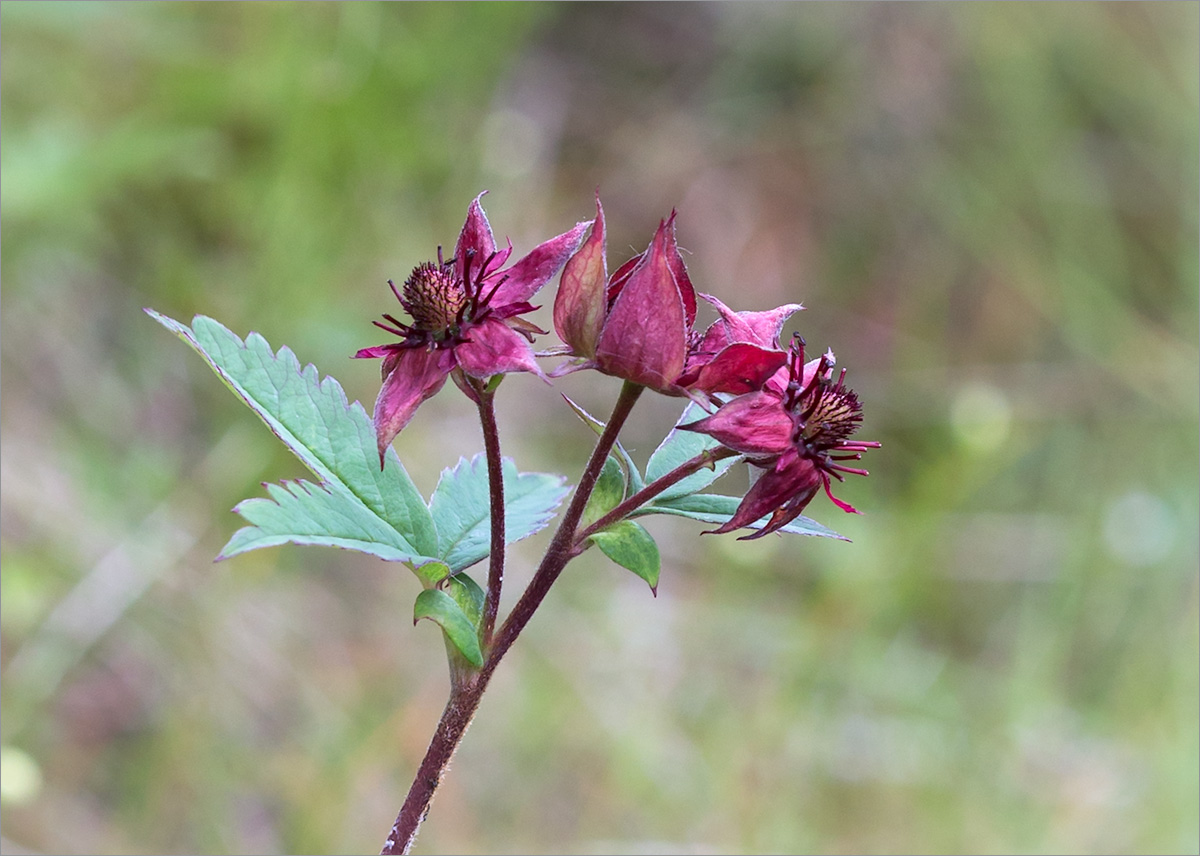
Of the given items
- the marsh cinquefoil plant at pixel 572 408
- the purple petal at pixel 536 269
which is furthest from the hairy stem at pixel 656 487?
the purple petal at pixel 536 269

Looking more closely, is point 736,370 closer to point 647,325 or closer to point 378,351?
point 647,325

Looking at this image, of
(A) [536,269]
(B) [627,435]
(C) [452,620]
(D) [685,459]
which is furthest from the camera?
(B) [627,435]

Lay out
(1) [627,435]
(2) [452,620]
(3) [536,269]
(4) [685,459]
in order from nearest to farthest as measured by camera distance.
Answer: (2) [452,620] < (3) [536,269] < (4) [685,459] < (1) [627,435]

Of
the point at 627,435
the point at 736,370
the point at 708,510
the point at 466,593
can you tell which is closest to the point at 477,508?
the point at 466,593

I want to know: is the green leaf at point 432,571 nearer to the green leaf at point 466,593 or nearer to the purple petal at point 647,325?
the green leaf at point 466,593

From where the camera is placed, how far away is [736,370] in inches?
40.4

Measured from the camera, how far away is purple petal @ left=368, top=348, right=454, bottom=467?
3.32 ft

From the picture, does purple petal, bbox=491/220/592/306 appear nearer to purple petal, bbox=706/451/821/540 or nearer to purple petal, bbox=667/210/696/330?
purple petal, bbox=667/210/696/330

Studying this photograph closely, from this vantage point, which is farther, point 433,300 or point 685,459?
point 685,459

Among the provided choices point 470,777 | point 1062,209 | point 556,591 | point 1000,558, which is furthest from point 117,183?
point 1062,209

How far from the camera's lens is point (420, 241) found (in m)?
4.27

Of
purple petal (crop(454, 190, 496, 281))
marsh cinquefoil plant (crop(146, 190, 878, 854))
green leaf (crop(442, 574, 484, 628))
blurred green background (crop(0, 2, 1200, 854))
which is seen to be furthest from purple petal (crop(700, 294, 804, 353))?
blurred green background (crop(0, 2, 1200, 854))

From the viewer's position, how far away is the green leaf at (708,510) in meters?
1.12

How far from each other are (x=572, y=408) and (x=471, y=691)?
0.28 meters
